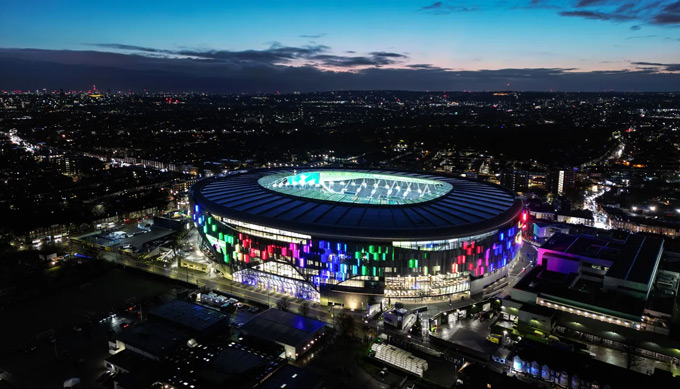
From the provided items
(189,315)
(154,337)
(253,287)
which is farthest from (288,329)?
(253,287)

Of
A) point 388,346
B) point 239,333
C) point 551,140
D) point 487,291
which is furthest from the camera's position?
point 551,140

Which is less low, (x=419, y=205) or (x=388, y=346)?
(x=419, y=205)

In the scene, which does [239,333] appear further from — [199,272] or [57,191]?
[57,191]

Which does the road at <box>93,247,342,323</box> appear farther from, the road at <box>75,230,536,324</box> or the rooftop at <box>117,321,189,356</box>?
the rooftop at <box>117,321,189,356</box>

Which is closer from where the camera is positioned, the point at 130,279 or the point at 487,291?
the point at 487,291

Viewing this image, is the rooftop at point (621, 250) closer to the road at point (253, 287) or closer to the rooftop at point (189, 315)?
the road at point (253, 287)

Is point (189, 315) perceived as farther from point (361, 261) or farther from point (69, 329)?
point (361, 261)

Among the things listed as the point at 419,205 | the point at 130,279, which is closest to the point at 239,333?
the point at 130,279
